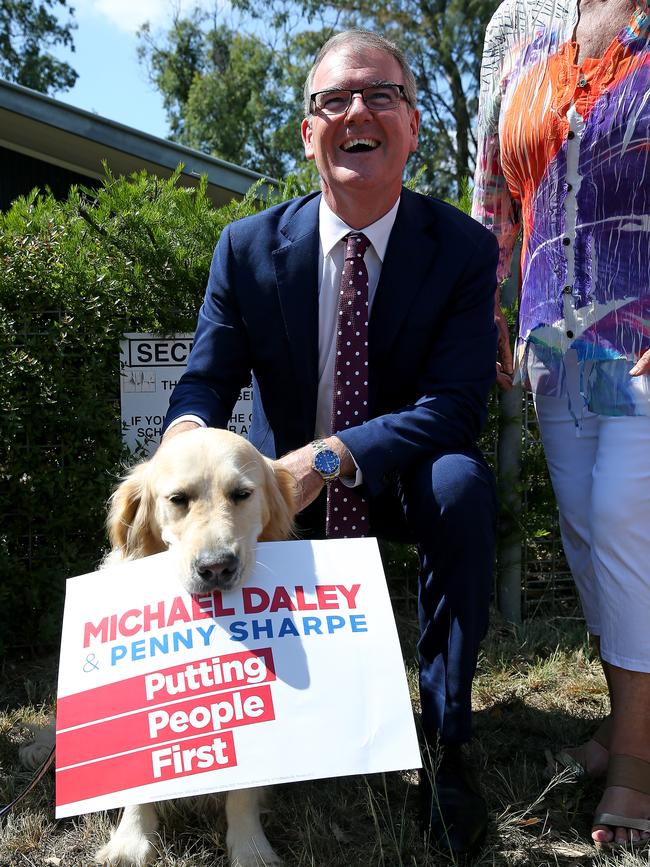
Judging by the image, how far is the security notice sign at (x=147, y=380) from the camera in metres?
3.87

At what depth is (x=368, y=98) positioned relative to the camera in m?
2.77

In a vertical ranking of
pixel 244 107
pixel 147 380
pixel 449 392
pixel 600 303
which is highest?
pixel 244 107

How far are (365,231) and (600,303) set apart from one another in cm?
87

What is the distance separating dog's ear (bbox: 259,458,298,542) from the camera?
2.51 m

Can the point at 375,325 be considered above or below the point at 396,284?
below

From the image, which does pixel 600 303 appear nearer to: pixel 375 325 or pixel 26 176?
pixel 375 325

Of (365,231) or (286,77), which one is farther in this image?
(286,77)

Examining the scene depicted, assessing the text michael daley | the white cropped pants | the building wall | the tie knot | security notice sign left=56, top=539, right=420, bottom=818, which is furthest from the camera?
the building wall

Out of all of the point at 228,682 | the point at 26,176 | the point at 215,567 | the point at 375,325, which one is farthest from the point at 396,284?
the point at 26,176

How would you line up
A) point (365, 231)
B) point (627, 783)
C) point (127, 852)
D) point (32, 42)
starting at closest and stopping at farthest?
point (127, 852) < point (627, 783) < point (365, 231) < point (32, 42)

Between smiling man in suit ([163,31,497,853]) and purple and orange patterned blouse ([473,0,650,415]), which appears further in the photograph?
smiling man in suit ([163,31,497,853])

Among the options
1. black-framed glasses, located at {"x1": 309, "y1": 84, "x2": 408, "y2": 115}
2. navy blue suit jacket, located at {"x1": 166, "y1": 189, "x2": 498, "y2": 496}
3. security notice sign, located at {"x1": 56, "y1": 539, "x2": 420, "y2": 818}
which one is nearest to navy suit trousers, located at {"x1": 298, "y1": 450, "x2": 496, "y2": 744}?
navy blue suit jacket, located at {"x1": 166, "y1": 189, "x2": 498, "y2": 496}

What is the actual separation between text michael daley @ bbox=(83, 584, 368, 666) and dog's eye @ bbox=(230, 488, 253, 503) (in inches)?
12.2

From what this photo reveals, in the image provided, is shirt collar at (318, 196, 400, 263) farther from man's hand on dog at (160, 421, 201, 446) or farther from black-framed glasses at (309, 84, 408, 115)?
man's hand on dog at (160, 421, 201, 446)
